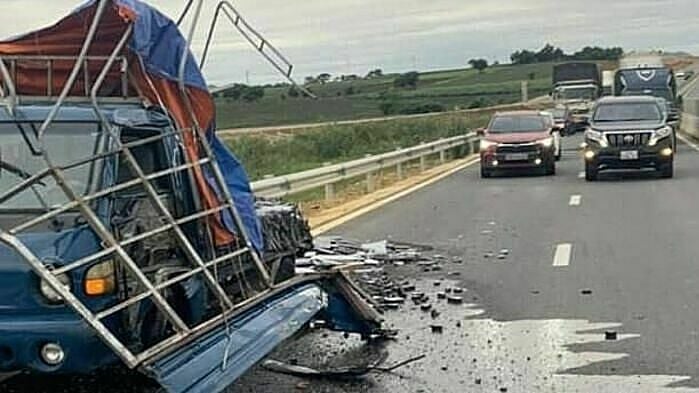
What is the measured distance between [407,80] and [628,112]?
76690 millimetres

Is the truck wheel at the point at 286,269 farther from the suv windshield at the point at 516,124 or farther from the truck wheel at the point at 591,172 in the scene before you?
the suv windshield at the point at 516,124

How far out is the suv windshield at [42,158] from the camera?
21.6ft

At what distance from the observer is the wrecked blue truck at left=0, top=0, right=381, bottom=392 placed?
6082 mm

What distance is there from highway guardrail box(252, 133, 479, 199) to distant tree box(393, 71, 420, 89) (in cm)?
5975

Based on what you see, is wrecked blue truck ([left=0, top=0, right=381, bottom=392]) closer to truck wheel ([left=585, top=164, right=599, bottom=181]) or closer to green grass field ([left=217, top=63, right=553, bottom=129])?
truck wheel ([left=585, top=164, right=599, bottom=181])

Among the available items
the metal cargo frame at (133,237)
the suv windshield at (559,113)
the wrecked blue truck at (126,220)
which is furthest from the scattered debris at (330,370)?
the suv windshield at (559,113)

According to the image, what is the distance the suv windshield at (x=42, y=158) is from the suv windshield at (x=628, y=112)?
2319 cm

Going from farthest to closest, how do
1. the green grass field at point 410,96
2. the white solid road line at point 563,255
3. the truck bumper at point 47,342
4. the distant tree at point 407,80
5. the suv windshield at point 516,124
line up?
1. the distant tree at point 407,80
2. the green grass field at point 410,96
3. the suv windshield at point 516,124
4. the white solid road line at point 563,255
5. the truck bumper at point 47,342

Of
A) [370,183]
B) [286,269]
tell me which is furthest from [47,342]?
[370,183]

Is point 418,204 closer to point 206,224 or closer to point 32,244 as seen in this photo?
point 206,224

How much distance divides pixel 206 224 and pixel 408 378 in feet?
6.05

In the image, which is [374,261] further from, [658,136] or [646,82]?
[646,82]

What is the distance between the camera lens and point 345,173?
2408 cm

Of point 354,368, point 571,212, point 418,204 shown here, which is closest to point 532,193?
point 418,204
